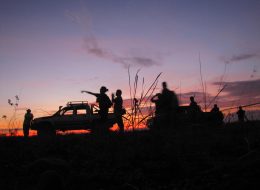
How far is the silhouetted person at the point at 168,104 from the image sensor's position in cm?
1092

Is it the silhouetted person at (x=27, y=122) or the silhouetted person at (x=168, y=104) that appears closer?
the silhouetted person at (x=168, y=104)

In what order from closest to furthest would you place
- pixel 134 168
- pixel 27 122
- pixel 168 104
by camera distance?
1. pixel 134 168
2. pixel 168 104
3. pixel 27 122

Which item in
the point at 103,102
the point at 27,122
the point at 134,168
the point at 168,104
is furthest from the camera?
the point at 27,122

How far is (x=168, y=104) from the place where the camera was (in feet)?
36.9

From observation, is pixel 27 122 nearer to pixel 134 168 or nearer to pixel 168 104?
pixel 168 104

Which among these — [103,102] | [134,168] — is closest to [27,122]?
[103,102]

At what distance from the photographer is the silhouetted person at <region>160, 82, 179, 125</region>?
10921 millimetres

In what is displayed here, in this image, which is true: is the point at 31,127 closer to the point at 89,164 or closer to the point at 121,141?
the point at 121,141

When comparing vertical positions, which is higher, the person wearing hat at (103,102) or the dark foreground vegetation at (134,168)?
the person wearing hat at (103,102)

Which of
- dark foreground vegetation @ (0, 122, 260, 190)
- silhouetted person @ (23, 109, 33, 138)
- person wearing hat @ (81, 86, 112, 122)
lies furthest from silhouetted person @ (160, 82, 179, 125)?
silhouetted person @ (23, 109, 33, 138)

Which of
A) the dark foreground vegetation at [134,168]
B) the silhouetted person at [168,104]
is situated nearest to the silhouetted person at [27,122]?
the silhouetted person at [168,104]

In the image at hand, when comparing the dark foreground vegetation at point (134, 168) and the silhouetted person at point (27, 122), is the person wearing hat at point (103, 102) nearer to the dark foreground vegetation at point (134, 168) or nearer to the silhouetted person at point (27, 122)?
the dark foreground vegetation at point (134, 168)

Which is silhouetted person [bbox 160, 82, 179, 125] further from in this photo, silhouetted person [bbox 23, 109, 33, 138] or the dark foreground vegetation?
silhouetted person [bbox 23, 109, 33, 138]

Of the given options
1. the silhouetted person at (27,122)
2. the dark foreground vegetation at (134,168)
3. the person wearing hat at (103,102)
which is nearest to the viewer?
the dark foreground vegetation at (134,168)
